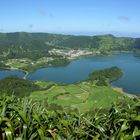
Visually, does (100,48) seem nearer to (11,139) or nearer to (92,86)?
(92,86)

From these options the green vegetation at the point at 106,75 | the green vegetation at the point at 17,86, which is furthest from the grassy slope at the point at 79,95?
the green vegetation at the point at 106,75

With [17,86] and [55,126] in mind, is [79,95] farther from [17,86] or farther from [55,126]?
[55,126]

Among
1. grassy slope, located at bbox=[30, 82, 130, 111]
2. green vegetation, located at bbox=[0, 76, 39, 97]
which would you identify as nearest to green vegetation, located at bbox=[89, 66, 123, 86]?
grassy slope, located at bbox=[30, 82, 130, 111]

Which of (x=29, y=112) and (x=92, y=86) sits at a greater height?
(x=29, y=112)

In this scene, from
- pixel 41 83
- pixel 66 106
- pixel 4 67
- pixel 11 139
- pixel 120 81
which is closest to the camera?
pixel 11 139

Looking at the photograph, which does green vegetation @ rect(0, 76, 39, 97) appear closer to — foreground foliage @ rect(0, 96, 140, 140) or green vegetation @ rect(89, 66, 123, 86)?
green vegetation @ rect(89, 66, 123, 86)

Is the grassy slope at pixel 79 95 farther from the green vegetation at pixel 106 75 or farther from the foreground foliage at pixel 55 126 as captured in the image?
the foreground foliage at pixel 55 126

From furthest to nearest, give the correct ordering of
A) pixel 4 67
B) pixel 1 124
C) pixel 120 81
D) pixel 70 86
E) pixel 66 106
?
pixel 4 67 → pixel 120 81 → pixel 70 86 → pixel 66 106 → pixel 1 124

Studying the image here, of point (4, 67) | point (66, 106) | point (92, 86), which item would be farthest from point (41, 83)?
point (4, 67)
